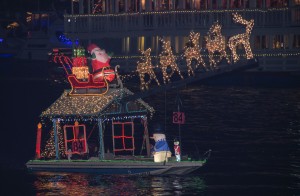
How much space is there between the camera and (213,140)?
44.2 metres

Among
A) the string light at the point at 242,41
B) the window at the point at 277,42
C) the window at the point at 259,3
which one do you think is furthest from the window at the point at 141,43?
the window at the point at 277,42

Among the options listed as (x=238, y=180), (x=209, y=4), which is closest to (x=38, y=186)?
(x=238, y=180)

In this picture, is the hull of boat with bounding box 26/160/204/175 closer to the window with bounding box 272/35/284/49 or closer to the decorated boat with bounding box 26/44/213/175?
the decorated boat with bounding box 26/44/213/175

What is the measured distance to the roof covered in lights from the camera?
33.5 metres

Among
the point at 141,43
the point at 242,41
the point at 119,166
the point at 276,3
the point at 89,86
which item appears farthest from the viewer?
the point at 141,43

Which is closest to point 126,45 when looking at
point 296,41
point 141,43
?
point 141,43

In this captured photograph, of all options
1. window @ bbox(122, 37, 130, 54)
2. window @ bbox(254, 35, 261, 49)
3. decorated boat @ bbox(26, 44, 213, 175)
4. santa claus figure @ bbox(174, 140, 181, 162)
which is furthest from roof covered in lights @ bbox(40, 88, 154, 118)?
window @ bbox(122, 37, 130, 54)

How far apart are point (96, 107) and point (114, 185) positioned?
272 cm

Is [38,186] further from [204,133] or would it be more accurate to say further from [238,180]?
[204,133]

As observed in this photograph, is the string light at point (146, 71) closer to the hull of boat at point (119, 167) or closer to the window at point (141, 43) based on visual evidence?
the hull of boat at point (119, 167)

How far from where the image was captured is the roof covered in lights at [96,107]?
3350 centimetres

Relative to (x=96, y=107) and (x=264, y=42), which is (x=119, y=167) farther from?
(x=264, y=42)

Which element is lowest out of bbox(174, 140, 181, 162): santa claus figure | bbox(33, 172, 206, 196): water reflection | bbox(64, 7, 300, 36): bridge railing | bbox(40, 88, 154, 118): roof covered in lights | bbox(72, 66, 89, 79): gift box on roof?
bbox(33, 172, 206, 196): water reflection

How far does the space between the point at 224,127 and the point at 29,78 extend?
3654cm
